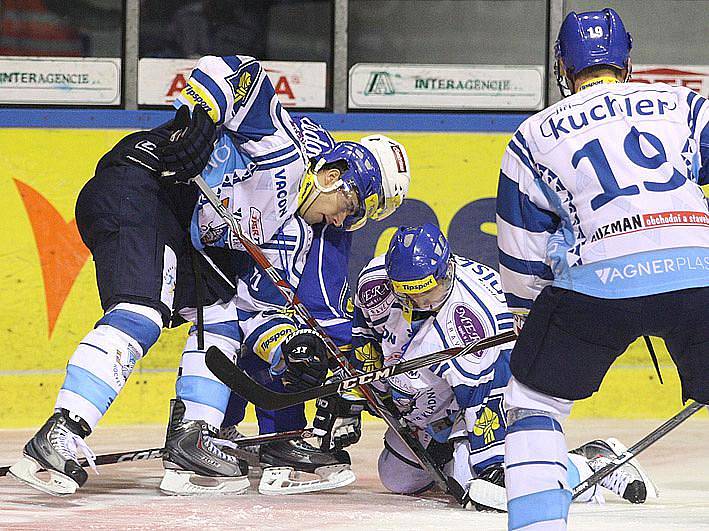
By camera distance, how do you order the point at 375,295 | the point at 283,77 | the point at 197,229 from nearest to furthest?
the point at 375,295 → the point at 197,229 → the point at 283,77

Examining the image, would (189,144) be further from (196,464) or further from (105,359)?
(196,464)

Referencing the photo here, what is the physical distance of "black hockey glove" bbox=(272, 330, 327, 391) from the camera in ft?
11.0

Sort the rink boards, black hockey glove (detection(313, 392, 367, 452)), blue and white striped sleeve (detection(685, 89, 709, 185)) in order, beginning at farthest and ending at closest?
the rink boards
black hockey glove (detection(313, 392, 367, 452))
blue and white striped sleeve (detection(685, 89, 709, 185))

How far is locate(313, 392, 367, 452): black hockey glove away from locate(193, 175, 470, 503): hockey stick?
132 millimetres

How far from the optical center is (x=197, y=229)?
3529mm

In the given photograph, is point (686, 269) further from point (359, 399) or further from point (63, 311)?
point (63, 311)

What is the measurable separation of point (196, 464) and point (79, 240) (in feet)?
Answer: 4.98

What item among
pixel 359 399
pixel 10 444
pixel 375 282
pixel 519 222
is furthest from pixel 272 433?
pixel 519 222

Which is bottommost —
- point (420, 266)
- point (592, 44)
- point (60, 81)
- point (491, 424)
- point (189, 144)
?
point (491, 424)

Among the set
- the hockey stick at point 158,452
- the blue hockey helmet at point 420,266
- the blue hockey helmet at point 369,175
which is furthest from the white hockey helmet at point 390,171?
the hockey stick at point 158,452

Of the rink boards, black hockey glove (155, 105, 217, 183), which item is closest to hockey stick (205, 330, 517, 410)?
black hockey glove (155, 105, 217, 183)

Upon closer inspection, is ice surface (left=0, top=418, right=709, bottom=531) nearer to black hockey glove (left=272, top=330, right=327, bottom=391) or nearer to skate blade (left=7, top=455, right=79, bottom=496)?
skate blade (left=7, top=455, right=79, bottom=496)

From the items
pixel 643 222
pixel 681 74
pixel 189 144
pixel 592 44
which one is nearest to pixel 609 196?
pixel 643 222

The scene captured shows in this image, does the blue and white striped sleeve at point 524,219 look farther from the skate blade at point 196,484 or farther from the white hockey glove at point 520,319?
the skate blade at point 196,484
